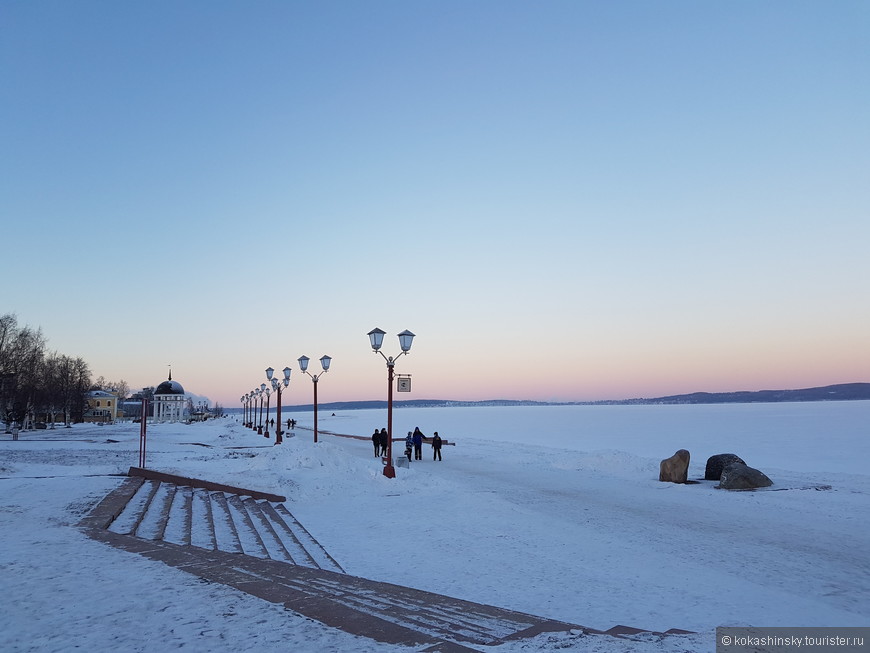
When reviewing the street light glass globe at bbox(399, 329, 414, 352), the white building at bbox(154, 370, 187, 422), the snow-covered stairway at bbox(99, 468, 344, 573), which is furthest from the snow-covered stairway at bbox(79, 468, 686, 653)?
the white building at bbox(154, 370, 187, 422)

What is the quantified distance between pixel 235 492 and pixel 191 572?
7.84 m

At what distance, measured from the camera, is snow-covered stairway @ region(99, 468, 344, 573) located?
9859 mm

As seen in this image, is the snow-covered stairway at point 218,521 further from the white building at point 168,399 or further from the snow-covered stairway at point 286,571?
the white building at point 168,399

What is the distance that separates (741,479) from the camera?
20.7 metres

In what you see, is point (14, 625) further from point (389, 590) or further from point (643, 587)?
point (643, 587)

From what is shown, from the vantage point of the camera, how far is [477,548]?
35.3 ft

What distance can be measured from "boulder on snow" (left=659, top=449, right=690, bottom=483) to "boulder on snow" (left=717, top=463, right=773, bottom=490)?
5.14ft

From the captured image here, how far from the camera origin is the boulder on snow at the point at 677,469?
22.6m

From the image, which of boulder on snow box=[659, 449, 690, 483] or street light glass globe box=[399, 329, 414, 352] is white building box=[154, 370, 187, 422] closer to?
street light glass globe box=[399, 329, 414, 352]

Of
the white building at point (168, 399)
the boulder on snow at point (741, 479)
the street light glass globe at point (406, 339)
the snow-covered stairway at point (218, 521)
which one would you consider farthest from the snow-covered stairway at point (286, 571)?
the white building at point (168, 399)

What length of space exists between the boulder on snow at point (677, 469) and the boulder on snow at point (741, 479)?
5.14 feet

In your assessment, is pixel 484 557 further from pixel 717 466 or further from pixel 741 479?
pixel 717 466

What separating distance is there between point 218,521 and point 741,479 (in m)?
17.8

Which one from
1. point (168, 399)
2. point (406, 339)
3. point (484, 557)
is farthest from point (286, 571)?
point (168, 399)
